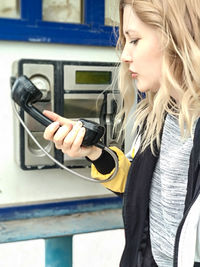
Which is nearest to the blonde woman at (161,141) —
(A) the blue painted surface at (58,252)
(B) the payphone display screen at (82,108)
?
(A) the blue painted surface at (58,252)

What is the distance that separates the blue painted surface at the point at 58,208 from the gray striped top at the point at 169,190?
0.66m

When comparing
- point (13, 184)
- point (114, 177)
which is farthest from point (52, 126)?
point (13, 184)

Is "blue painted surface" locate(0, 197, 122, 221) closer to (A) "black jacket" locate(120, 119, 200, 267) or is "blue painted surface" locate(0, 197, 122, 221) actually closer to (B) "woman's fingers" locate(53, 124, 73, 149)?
(A) "black jacket" locate(120, 119, 200, 267)

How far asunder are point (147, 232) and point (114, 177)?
6.6 inches

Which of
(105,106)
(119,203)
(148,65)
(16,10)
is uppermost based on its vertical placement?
(16,10)

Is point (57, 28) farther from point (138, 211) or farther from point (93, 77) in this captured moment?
point (138, 211)

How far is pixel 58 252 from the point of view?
131cm

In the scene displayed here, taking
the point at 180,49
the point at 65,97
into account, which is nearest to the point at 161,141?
the point at 180,49

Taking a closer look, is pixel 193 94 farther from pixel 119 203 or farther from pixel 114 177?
pixel 119 203

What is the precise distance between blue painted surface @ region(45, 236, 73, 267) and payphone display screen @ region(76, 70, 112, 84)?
564mm

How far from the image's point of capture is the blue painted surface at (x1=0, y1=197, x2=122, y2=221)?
1.52m

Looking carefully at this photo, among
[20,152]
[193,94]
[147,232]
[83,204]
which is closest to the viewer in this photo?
[193,94]

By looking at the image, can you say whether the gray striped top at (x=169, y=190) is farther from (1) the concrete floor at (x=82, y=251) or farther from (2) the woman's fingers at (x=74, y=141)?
(1) the concrete floor at (x=82, y=251)

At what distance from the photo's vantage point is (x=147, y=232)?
1029 mm
